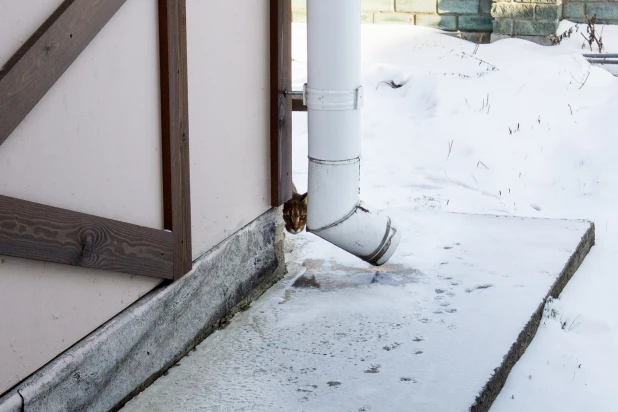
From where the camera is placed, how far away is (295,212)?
4.53 m

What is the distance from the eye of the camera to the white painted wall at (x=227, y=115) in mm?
3459

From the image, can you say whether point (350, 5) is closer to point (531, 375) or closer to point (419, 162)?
point (531, 375)

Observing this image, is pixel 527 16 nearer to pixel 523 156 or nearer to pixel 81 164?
pixel 523 156

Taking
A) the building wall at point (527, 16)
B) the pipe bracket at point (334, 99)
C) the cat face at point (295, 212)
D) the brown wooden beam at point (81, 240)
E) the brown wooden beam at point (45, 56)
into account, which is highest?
the building wall at point (527, 16)

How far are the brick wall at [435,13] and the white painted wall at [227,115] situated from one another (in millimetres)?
7257

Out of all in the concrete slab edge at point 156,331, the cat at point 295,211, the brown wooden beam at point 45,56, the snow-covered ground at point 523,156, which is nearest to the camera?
the brown wooden beam at point 45,56

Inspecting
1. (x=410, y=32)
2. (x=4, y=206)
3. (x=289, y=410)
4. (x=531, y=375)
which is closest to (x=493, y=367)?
(x=531, y=375)

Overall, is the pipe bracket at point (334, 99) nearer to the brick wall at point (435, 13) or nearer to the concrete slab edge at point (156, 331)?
the concrete slab edge at point (156, 331)

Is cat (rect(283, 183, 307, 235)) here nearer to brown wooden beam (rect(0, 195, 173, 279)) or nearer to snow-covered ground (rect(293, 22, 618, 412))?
snow-covered ground (rect(293, 22, 618, 412))

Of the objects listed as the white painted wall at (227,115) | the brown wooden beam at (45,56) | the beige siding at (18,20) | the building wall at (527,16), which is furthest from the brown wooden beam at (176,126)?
the building wall at (527,16)

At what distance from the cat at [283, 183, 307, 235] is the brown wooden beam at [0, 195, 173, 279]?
4.31 ft

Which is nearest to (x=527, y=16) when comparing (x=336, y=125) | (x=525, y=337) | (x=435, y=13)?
(x=435, y=13)

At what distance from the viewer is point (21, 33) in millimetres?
2367

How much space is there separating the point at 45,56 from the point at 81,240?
0.56m
